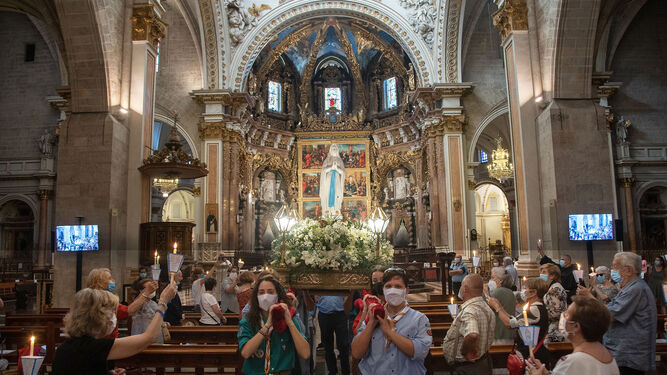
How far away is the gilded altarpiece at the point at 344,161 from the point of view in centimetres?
2636

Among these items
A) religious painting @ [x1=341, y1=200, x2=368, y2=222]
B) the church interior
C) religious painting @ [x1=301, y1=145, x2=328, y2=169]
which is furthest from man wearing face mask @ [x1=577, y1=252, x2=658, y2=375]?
religious painting @ [x1=301, y1=145, x2=328, y2=169]

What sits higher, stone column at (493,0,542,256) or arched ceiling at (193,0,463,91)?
arched ceiling at (193,0,463,91)

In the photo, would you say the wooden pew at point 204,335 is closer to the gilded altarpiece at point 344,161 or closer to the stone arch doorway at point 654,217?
the stone arch doorway at point 654,217

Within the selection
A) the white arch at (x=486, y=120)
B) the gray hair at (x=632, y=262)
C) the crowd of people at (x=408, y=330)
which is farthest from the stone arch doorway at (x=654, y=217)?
the gray hair at (x=632, y=262)

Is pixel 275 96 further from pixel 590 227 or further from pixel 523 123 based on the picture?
pixel 590 227

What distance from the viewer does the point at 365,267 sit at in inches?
227

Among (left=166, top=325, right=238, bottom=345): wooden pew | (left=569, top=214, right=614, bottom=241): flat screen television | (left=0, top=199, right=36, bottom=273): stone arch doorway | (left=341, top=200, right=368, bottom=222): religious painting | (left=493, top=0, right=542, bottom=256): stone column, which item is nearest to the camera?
(left=166, top=325, right=238, bottom=345): wooden pew

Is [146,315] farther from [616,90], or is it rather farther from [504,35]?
[616,90]

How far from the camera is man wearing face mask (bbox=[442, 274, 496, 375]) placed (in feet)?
11.3

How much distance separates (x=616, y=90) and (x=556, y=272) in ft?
48.9

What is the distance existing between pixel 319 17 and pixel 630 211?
14.9 meters

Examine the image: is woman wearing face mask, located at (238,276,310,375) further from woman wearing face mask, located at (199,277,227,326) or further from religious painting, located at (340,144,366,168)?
religious painting, located at (340,144,366,168)

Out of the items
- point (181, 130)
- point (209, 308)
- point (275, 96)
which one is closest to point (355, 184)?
point (275, 96)

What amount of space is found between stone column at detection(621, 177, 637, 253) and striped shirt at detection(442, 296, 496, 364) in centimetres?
1548
